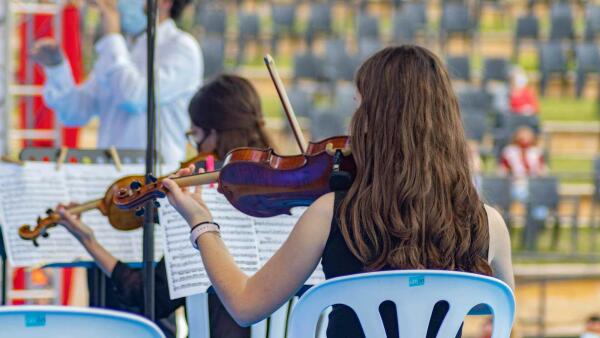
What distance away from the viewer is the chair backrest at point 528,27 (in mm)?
13219

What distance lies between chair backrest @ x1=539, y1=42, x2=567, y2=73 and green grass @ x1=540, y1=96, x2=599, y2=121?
395 mm

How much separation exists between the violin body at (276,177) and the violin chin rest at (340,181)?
1.9 inches

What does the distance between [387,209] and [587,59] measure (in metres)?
10.8

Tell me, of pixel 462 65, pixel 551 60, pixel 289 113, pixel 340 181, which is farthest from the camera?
pixel 551 60

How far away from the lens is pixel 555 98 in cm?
1309

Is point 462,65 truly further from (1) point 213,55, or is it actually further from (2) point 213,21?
(2) point 213,21

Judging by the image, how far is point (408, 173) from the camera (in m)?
2.19

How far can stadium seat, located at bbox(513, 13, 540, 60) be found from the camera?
13227 millimetres

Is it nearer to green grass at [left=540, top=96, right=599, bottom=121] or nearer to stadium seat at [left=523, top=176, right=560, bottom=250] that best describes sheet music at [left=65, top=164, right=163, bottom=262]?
stadium seat at [left=523, top=176, right=560, bottom=250]

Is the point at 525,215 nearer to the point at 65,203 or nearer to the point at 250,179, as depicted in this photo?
the point at 65,203

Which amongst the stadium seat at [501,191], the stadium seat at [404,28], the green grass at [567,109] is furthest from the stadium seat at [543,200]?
the stadium seat at [404,28]

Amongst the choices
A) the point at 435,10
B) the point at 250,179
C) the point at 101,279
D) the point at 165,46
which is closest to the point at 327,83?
the point at 435,10

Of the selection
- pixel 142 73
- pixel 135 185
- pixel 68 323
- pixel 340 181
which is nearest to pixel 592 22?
pixel 142 73

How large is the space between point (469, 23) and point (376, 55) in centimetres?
1124
